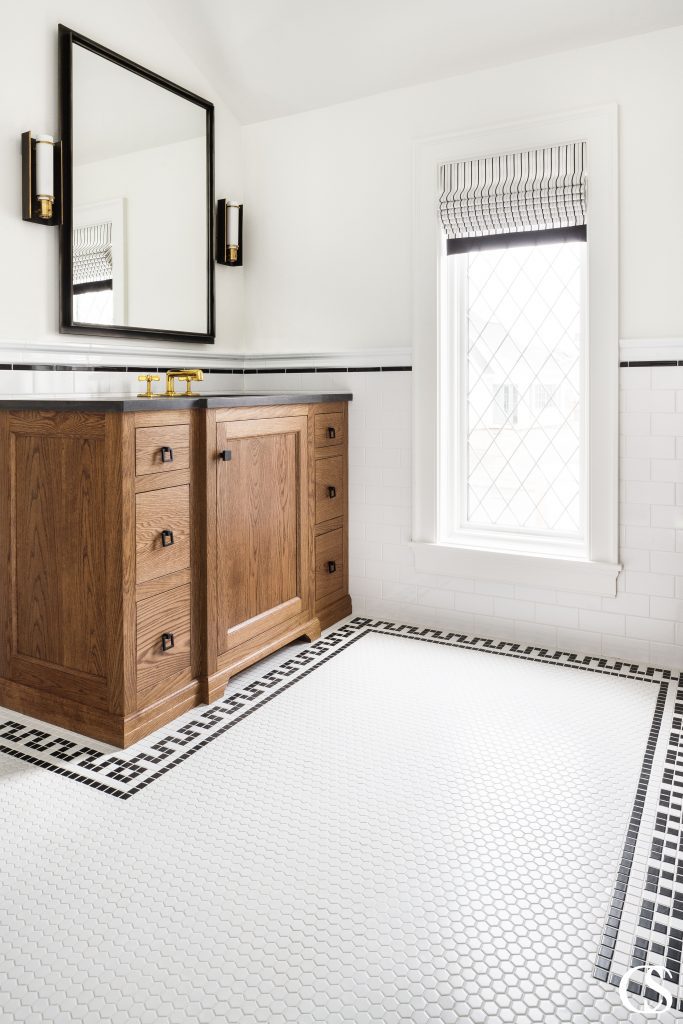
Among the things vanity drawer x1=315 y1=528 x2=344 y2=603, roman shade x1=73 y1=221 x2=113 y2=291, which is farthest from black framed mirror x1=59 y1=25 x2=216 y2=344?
vanity drawer x1=315 y1=528 x2=344 y2=603

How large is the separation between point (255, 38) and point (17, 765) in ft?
9.49

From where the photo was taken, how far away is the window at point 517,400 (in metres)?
3.01

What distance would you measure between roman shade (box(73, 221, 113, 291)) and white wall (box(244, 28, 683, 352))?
0.94 meters

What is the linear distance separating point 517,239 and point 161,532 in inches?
72.9

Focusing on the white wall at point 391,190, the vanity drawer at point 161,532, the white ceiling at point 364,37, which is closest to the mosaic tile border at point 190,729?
the vanity drawer at point 161,532

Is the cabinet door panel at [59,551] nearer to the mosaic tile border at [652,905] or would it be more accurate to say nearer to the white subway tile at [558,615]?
the mosaic tile border at [652,905]

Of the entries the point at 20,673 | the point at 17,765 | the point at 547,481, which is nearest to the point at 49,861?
the point at 17,765

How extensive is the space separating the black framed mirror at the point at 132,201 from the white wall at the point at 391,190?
1.07ft

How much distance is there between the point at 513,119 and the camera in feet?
9.61

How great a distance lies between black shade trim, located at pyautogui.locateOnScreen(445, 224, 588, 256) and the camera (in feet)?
9.51

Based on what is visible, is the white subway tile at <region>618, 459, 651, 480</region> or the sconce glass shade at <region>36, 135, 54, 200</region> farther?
the white subway tile at <region>618, 459, 651, 480</region>

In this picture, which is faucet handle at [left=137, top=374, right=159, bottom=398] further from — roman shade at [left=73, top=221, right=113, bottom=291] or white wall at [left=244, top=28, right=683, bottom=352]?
white wall at [left=244, top=28, right=683, bottom=352]

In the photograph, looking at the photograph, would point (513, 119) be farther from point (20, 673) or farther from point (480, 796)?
point (20, 673)

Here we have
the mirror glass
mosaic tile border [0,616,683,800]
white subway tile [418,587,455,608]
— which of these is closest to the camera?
mosaic tile border [0,616,683,800]
